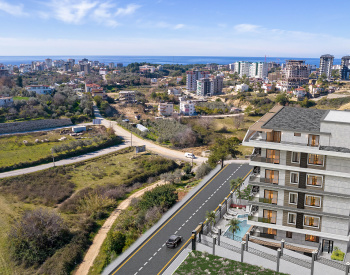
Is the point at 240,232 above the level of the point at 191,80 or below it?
below

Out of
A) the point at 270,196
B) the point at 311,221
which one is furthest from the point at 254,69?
the point at 311,221

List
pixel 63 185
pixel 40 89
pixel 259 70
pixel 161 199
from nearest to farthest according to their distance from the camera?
pixel 161 199 → pixel 63 185 → pixel 40 89 → pixel 259 70

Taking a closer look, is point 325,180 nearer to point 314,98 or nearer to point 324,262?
point 324,262

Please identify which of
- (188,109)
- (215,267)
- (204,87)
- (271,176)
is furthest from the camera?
(204,87)

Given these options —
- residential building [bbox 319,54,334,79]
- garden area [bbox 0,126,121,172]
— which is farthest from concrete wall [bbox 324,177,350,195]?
residential building [bbox 319,54,334,79]

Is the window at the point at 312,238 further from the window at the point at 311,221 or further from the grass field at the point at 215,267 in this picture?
the grass field at the point at 215,267

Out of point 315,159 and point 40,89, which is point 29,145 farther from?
point 315,159

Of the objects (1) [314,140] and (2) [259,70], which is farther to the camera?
(2) [259,70]
